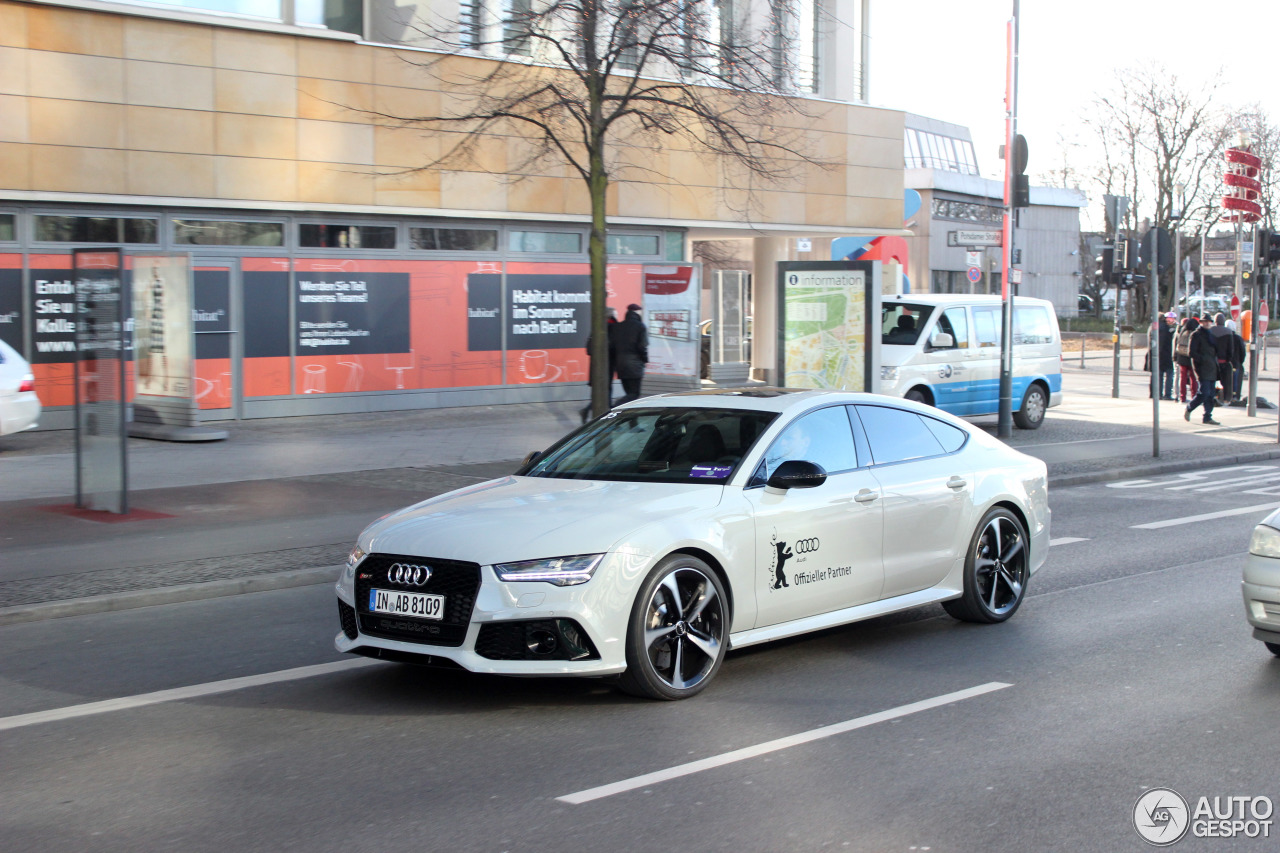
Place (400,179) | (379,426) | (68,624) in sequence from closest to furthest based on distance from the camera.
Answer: (68,624)
(379,426)
(400,179)

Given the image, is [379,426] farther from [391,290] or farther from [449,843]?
[449,843]

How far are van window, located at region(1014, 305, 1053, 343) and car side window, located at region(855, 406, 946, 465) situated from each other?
14.2 meters

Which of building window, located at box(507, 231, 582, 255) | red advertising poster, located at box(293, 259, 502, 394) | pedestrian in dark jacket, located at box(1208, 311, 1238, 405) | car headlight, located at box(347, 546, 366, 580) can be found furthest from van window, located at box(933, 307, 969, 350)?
car headlight, located at box(347, 546, 366, 580)

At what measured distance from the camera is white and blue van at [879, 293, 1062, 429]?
1961 cm

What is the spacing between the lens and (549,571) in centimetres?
579

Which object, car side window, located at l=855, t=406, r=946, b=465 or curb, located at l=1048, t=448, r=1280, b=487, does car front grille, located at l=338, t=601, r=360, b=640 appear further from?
curb, located at l=1048, t=448, r=1280, b=487

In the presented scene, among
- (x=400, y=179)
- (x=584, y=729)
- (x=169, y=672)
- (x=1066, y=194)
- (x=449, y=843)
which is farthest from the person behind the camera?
(x=1066, y=194)

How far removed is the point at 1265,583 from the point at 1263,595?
0.21 feet

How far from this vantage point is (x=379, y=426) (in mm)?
19969

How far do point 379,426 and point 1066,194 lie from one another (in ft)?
178

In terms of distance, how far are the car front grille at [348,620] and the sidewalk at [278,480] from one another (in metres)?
3.01

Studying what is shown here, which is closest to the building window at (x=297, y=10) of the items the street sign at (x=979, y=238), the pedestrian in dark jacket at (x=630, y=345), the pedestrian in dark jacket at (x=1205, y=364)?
the pedestrian in dark jacket at (x=630, y=345)

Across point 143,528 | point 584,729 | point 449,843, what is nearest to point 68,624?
point 143,528

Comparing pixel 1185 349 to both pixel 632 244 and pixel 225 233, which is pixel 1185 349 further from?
pixel 225 233
